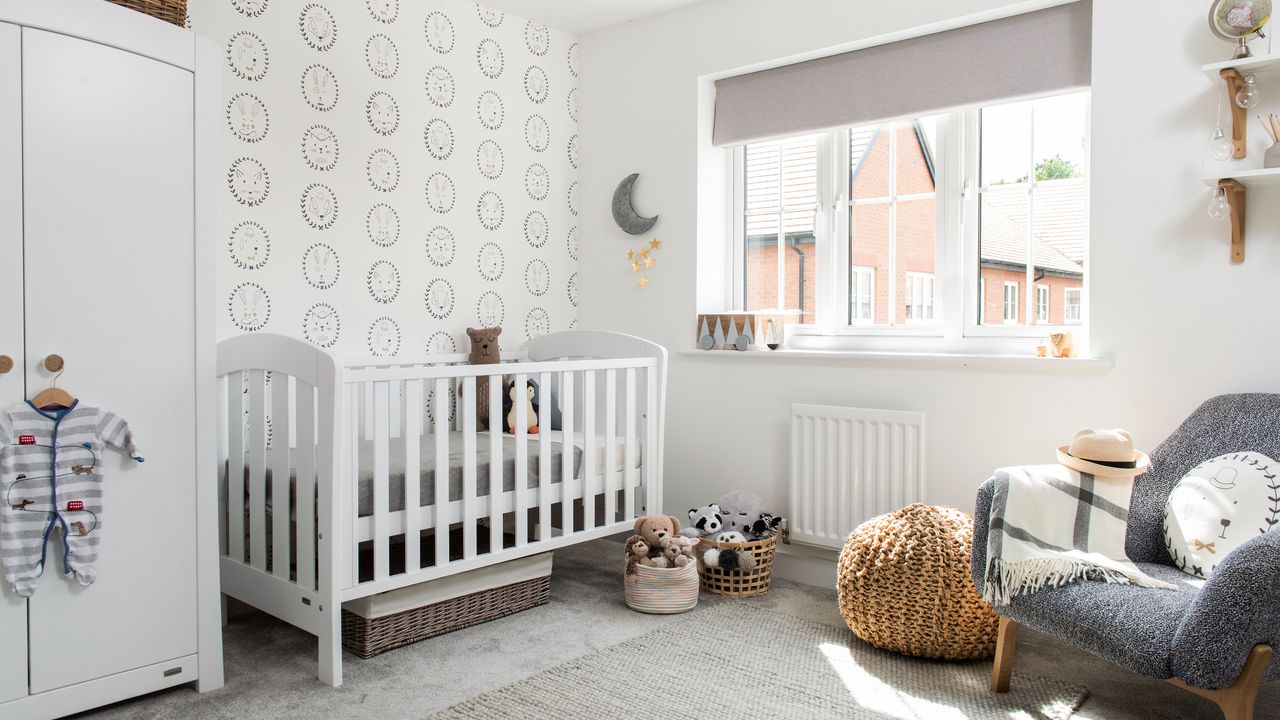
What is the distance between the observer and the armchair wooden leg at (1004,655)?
205cm

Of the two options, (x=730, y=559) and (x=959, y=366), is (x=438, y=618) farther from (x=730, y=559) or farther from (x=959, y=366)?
(x=959, y=366)

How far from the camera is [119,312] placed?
6.39ft

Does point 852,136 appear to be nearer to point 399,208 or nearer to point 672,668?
point 399,208

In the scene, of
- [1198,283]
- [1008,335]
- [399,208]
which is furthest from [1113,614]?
[399,208]

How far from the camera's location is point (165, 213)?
201cm

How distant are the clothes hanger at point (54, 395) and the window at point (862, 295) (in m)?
2.30


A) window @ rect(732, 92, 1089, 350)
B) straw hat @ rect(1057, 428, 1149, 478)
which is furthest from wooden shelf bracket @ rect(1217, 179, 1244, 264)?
straw hat @ rect(1057, 428, 1149, 478)

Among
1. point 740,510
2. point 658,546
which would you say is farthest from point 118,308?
point 740,510

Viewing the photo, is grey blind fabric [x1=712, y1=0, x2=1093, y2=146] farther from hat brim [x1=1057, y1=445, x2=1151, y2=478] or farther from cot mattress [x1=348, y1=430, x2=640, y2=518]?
cot mattress [x1=348, y1=430, x2=640, y2=518]

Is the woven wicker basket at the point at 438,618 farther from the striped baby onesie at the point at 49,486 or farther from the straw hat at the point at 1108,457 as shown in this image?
the straw hat at the point at 1108,457

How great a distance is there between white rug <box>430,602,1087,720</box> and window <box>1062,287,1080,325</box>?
1026 millimetres

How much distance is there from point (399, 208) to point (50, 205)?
133 centimetres

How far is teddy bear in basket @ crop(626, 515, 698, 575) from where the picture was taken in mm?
2699

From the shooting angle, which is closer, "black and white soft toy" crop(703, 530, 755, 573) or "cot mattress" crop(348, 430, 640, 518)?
"cot mattress" crop(348, 430, 640, 518)
